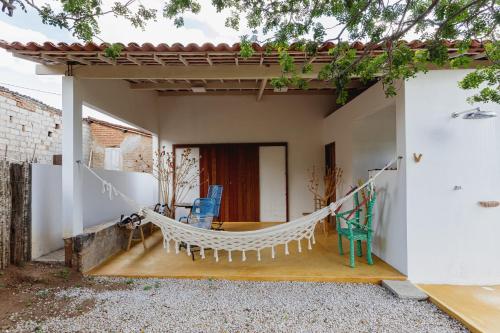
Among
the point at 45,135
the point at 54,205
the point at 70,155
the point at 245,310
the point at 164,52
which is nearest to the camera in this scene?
the point at 245,310

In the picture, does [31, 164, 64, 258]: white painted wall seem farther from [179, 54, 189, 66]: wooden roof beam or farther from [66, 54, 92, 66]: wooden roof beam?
[179, 54, 189, 66]: wooden roof beam

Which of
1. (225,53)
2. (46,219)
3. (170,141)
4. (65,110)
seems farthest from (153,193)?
(225,53)

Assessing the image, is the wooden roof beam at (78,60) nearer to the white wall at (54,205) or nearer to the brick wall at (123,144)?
the white wall at (54,205)

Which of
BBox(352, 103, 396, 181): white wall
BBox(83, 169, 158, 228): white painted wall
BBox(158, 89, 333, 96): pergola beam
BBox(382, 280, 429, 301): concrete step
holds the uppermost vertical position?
BBox(158, 89, 333, 96): pergola beam

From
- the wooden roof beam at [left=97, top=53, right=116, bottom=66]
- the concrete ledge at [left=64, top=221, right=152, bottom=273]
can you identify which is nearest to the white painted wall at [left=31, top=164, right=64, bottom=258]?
the concrete ledge at [left=64, top=221, right=152, bottom=273]

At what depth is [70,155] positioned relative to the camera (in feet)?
11.1

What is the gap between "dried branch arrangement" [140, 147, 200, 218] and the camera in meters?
6.32

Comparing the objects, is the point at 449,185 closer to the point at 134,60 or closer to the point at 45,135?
the point at 134,60

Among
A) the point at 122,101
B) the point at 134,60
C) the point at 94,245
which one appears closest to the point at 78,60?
the point at 134,60

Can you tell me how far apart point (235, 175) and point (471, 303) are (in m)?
4.62

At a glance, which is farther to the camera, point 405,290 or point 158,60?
point 158,60

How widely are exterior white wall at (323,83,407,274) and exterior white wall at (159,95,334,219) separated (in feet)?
1.51

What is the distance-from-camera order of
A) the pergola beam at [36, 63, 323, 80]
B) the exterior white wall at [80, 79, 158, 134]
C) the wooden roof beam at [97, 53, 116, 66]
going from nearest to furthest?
the wooden roof beam at [97, 53, 116, 66] < the pergola beam at [36, 63, 323, 80] < the exterior white wall at [80, 79, 158, 134]

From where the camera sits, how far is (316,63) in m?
3.51
